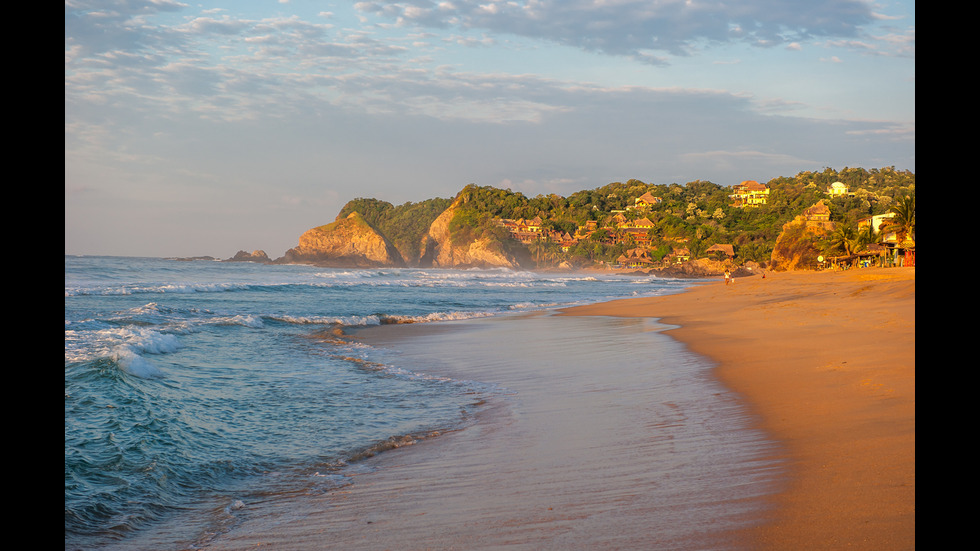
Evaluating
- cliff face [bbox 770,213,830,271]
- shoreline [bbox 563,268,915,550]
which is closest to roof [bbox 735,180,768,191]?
cliff face [bbox 770,213,830,271]

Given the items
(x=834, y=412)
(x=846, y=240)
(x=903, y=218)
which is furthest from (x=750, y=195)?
(x=834, y=412)

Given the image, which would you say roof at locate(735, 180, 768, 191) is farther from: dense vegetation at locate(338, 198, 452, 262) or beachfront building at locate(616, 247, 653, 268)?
dense vegetation at locate(338, 198, 452, 262)

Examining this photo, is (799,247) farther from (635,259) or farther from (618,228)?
(618,228)

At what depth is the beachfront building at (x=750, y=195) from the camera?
125 metres

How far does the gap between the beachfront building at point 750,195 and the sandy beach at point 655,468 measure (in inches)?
4719

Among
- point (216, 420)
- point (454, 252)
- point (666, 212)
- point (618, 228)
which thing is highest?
point (666, 212)

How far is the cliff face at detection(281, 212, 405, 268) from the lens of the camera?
13750cm

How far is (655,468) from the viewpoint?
445cm

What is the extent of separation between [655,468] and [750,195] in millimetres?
138581

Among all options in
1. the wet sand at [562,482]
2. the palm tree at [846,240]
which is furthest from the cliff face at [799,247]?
the wet sand at [562,482]

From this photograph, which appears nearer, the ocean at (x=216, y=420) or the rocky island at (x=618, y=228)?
the ocean at (x=216, y=420)

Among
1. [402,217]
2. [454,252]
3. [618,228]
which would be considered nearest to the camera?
[618,228]

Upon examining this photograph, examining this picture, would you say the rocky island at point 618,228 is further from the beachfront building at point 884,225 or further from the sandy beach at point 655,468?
the sandy beach at point 655,468

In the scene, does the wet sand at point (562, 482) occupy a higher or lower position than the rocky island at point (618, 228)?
lower
